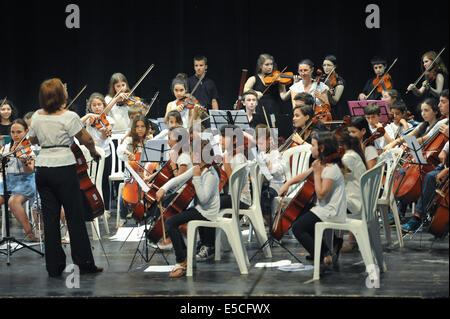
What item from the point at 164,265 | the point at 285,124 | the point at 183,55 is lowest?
the point at 164,265

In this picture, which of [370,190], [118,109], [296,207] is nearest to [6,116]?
[118,109]

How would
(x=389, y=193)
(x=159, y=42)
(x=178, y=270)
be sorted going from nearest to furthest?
(x=178, y=270) < (x=389, y=193) < (x=159, y=42)

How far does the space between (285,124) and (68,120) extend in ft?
10.5

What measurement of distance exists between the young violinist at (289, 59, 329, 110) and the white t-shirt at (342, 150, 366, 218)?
2468 millimetres

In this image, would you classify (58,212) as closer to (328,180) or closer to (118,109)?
(328,180)

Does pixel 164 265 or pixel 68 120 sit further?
pixel 164 265

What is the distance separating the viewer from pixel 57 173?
4.31m

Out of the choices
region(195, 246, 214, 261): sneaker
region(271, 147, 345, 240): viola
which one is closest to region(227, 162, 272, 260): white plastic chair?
region(195, 246, 214, 261): sneaker

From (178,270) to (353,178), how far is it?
1302 mm

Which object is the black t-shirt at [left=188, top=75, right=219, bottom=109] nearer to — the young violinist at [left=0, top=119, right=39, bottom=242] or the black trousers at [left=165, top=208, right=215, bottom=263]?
the young violinist at [left=0, top=119, right=39, bottom=242]
